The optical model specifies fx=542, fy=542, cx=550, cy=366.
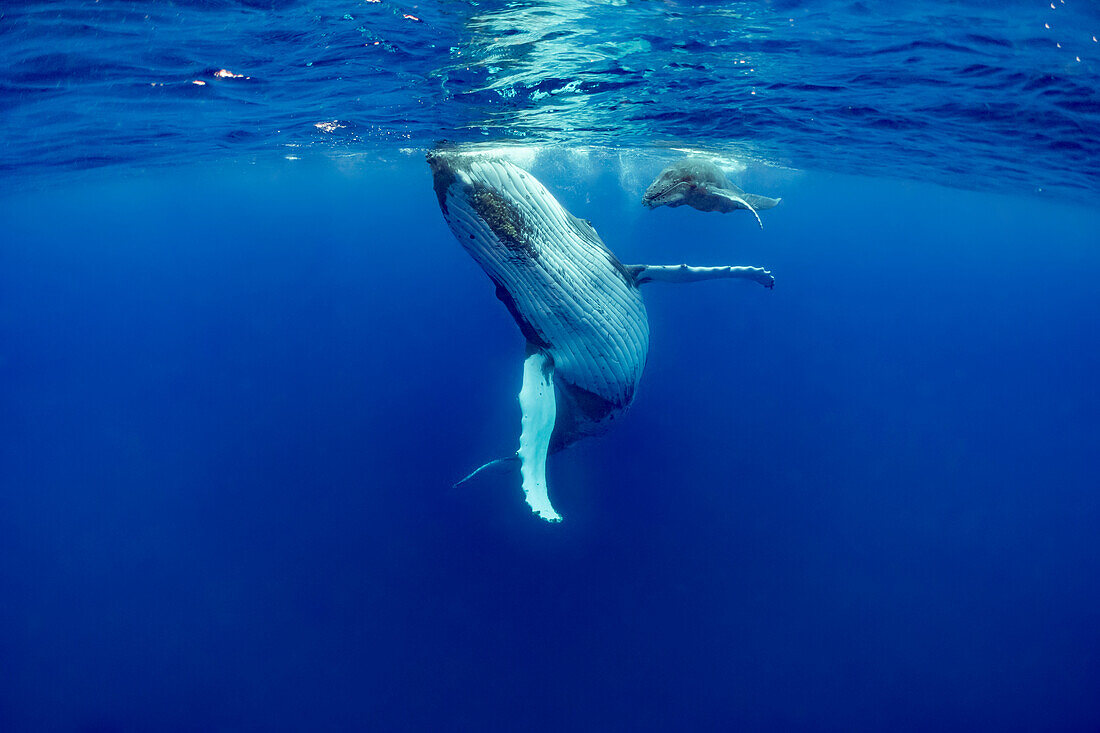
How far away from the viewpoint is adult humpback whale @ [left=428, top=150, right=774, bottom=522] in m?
3.78

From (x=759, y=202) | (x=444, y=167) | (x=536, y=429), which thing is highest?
(x=444, y=167)

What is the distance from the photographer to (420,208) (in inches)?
3359

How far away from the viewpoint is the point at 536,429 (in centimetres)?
425

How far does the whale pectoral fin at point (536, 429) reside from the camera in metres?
4.09

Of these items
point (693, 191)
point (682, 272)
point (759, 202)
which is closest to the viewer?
point (682, 272)

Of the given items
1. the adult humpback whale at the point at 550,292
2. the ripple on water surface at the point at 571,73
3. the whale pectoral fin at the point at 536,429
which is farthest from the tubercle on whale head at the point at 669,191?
the whale pectoral fin at the point at 536,429

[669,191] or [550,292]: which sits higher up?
[550,292]

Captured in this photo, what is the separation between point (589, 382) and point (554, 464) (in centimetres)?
1304

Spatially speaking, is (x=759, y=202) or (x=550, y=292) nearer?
(x=550, y=292)

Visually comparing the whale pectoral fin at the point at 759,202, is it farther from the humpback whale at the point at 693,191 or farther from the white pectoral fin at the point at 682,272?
the white pectoral fin at the point at 682,272

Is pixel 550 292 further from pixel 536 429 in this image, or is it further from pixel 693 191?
pixel 693 191

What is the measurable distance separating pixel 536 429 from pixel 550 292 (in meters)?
1.09

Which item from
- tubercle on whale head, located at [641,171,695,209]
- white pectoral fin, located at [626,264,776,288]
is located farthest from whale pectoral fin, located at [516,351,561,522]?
tubercle on whale head, located at [641,171,695,209]

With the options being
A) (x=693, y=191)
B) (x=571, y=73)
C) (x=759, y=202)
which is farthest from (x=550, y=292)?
(x=571, y=73)
